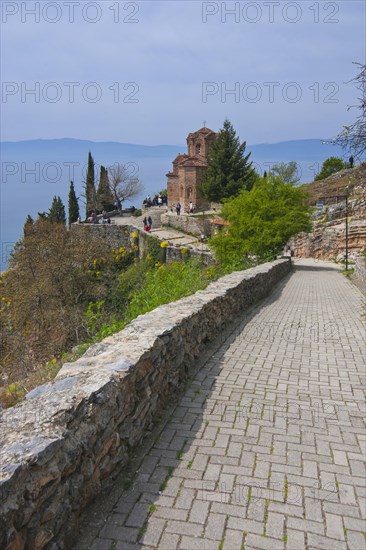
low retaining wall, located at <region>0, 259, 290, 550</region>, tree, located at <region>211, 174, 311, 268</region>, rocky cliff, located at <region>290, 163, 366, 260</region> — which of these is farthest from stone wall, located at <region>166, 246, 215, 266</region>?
low retaining wall, located at <region>0, 259, 290, 550</region>

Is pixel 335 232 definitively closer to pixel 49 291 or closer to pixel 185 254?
pixel 185 254

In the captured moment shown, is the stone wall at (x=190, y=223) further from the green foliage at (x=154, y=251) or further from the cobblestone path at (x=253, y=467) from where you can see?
the cobblestone path at (x=253, y=467)

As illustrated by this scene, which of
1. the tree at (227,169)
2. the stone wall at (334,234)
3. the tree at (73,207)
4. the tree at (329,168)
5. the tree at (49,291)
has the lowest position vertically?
the tree at (49,291)

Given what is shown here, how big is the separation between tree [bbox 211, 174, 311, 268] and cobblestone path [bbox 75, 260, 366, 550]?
1483 cm

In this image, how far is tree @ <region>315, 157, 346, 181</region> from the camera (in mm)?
67438

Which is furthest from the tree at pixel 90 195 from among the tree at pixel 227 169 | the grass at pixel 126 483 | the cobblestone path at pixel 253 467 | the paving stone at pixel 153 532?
the paving stone at pixel 153 532

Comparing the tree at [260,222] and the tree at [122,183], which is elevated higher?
the tree at [122,183]

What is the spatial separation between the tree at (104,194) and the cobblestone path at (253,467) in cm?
5133

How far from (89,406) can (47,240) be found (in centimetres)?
1863

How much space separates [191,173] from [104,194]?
13607mm

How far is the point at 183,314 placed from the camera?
580cm

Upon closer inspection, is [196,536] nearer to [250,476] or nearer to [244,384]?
[250,476]

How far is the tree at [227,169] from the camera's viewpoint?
42.7m

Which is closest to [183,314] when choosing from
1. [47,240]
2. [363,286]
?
[363,286]
